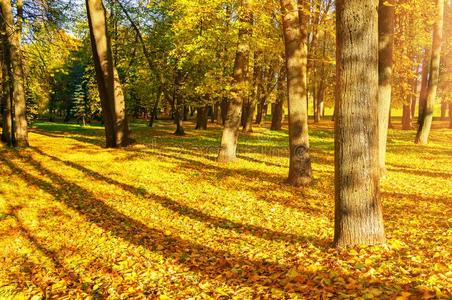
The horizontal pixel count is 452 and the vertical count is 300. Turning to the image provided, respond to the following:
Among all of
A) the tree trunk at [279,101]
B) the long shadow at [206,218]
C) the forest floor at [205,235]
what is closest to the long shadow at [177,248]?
the forest floor at [205,235]

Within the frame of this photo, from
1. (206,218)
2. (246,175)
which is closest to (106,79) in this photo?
(246,175)

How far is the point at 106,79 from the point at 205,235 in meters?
13.0

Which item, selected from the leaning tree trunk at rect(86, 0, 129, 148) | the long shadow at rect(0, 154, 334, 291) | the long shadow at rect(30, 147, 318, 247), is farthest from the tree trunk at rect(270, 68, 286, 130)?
the long shadow at rect(0, 154, 334, 291)

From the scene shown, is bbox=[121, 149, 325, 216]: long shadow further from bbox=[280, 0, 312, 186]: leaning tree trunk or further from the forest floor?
bbox=[280, 0, 312, 186]: leaning tree trunk

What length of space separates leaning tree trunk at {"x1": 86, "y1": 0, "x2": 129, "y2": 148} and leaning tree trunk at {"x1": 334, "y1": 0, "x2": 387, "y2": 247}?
14.8 meters

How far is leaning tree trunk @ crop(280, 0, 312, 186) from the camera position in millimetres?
10273

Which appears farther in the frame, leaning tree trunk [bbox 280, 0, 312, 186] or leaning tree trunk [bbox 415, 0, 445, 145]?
leaning tree trunk [bbox 415, 0, 445, 145]

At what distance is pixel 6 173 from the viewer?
1225cm

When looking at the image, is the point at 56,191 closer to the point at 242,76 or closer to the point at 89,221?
the point at 89,221

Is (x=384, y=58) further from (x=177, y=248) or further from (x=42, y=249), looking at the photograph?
(x=42, y=249)

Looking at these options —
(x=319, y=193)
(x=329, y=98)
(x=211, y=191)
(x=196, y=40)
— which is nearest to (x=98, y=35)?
(x=196, y=40)

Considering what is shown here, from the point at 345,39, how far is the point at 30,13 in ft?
58.5

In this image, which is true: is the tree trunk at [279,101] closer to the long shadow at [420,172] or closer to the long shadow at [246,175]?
the long shadow at [246,175]

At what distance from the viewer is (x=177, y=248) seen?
671 centimetres
